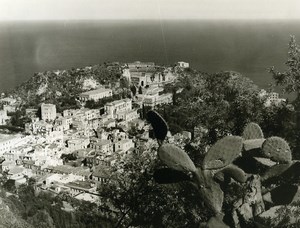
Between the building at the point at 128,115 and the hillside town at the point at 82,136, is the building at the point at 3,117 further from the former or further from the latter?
the building at the point at 128,115

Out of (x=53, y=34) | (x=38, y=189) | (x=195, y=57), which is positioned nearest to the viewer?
(x=38, y=189)

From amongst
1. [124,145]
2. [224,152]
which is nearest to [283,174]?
[224,152]

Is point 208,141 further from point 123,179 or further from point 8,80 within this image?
point 8,80

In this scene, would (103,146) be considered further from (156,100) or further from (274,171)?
(274,171)

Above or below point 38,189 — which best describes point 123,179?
above

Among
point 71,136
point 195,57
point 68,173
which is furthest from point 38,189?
point 195,57

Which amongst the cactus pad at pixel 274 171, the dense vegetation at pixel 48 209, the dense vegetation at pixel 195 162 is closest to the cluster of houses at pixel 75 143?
the dense vegetation at pixel 48 209

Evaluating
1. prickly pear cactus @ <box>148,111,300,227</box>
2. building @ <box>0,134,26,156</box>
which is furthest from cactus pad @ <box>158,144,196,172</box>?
building @ <box>0,134,26,156</box>
